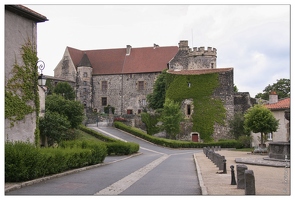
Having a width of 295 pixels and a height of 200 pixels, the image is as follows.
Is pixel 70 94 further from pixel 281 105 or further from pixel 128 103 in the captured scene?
pixel 281 105

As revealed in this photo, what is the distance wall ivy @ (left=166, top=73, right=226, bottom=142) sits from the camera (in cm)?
5553

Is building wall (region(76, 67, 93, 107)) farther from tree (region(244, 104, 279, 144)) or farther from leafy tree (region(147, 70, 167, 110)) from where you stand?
tree (region(244, 104, 279, 144))

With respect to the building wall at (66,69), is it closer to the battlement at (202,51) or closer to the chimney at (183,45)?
the chimney at (183,45)

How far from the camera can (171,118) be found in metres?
52.3

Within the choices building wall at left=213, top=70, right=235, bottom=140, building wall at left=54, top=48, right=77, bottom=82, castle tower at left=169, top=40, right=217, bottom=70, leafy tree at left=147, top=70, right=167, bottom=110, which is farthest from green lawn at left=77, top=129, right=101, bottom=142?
building wall at left=54, top=48, right=77, bottom=82

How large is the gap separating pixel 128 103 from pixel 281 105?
3437 centimetres

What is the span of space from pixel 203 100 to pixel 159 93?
895cm

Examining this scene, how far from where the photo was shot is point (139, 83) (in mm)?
70438

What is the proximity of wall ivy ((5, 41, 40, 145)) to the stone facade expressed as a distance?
0.71ft

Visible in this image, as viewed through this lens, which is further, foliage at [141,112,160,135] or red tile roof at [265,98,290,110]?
foliage at [141,112,160,135]

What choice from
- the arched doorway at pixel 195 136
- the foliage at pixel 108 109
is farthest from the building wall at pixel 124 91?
the arched doorway at pixel 195 136

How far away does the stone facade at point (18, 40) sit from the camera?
18969 mm

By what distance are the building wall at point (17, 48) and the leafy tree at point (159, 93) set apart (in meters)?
41.8

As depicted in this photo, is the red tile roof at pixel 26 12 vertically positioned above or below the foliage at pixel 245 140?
above
